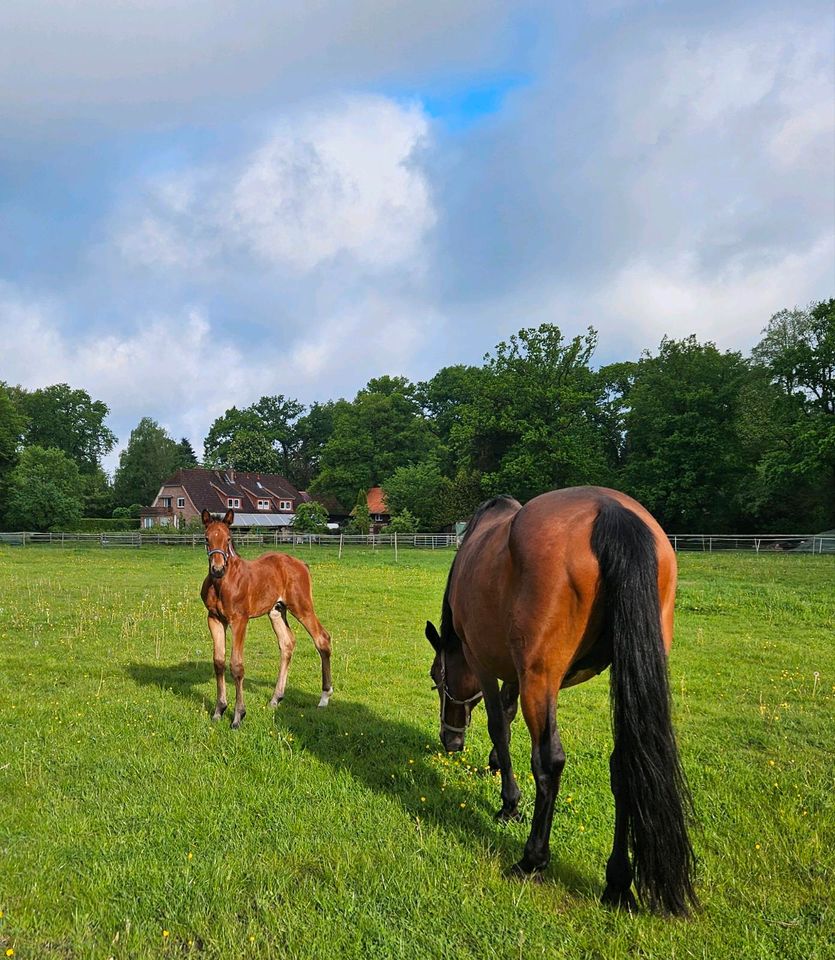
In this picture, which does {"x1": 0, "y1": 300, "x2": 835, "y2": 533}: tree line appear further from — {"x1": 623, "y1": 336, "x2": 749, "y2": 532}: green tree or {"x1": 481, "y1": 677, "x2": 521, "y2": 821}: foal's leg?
{"x1": 481, "y1": 677, "x2": 521, "y2": 821}: foal's leg

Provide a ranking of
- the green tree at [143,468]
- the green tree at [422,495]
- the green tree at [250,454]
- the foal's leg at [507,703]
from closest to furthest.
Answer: the foal's leg at [507,703] < the green tree at [422,495] < the green tree at [143,468] < the green tree at [250,454]

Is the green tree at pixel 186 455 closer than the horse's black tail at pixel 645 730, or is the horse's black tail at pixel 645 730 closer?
the horse's black tail at pixel 645 730

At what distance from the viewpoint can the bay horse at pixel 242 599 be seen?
6.66 metres

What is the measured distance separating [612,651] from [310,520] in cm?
5338

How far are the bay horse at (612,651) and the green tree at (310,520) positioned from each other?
52.3 meters

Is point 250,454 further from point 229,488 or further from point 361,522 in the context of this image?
point 361,522

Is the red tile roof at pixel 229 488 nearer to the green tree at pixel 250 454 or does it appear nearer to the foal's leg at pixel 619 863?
the green tree at pixel 250 454

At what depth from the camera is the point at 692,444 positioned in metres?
45.3

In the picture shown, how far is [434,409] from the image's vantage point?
86375mm

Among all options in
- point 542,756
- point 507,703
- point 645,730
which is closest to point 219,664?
point 507,703

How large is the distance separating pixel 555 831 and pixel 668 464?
150 feet

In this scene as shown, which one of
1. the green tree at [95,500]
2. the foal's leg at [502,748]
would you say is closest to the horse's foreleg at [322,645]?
the foal's leg at [502,748]

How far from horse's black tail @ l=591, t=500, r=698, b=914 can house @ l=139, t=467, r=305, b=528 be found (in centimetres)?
6392

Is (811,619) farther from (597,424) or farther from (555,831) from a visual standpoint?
(597,424)
